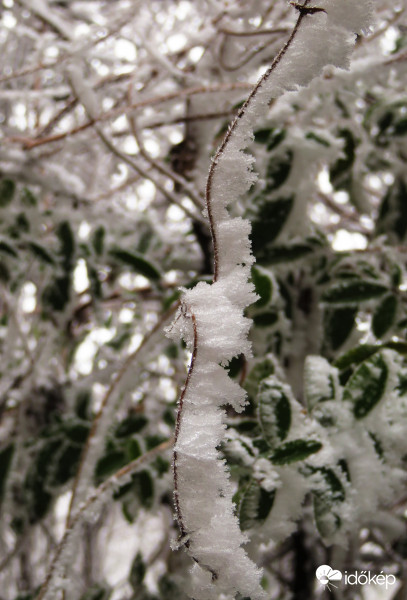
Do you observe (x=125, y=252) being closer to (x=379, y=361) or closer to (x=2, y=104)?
(x=379, y=361)

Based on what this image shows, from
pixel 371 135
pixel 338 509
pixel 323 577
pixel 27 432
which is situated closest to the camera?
pixel 338 509

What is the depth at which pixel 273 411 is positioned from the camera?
0.45 m

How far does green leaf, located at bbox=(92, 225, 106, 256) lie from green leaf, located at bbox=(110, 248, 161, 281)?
2.2 inches

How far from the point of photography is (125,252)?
721 millimetres

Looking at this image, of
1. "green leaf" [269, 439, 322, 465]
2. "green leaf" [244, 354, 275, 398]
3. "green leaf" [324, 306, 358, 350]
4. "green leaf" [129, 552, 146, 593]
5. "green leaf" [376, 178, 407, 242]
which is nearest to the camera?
"green leaf" [269, 439, 322, 465]

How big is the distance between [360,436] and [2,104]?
1.37 m

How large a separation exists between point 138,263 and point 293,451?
39 cm

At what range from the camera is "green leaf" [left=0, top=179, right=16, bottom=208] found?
0.80 m

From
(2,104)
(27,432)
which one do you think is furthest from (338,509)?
(2,104)

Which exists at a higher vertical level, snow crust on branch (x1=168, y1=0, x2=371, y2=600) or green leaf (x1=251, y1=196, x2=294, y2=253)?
green leaf (x1=251, y1=196, x2=294, y2=253)

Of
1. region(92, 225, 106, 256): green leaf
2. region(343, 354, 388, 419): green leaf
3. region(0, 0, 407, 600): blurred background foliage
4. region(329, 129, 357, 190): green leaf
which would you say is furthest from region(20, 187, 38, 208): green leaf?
region(343, 354, 388, 419): green leaf

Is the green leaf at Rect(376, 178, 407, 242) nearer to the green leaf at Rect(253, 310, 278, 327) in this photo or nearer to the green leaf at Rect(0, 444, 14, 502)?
the green leaf at Rect(253, 310, 278, 327)

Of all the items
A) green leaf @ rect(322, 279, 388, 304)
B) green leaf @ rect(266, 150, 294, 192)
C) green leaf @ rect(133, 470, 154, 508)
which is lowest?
green leaf @ rect(133, 470, 154, 508)

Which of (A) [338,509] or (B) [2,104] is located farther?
(B) [2,104]
